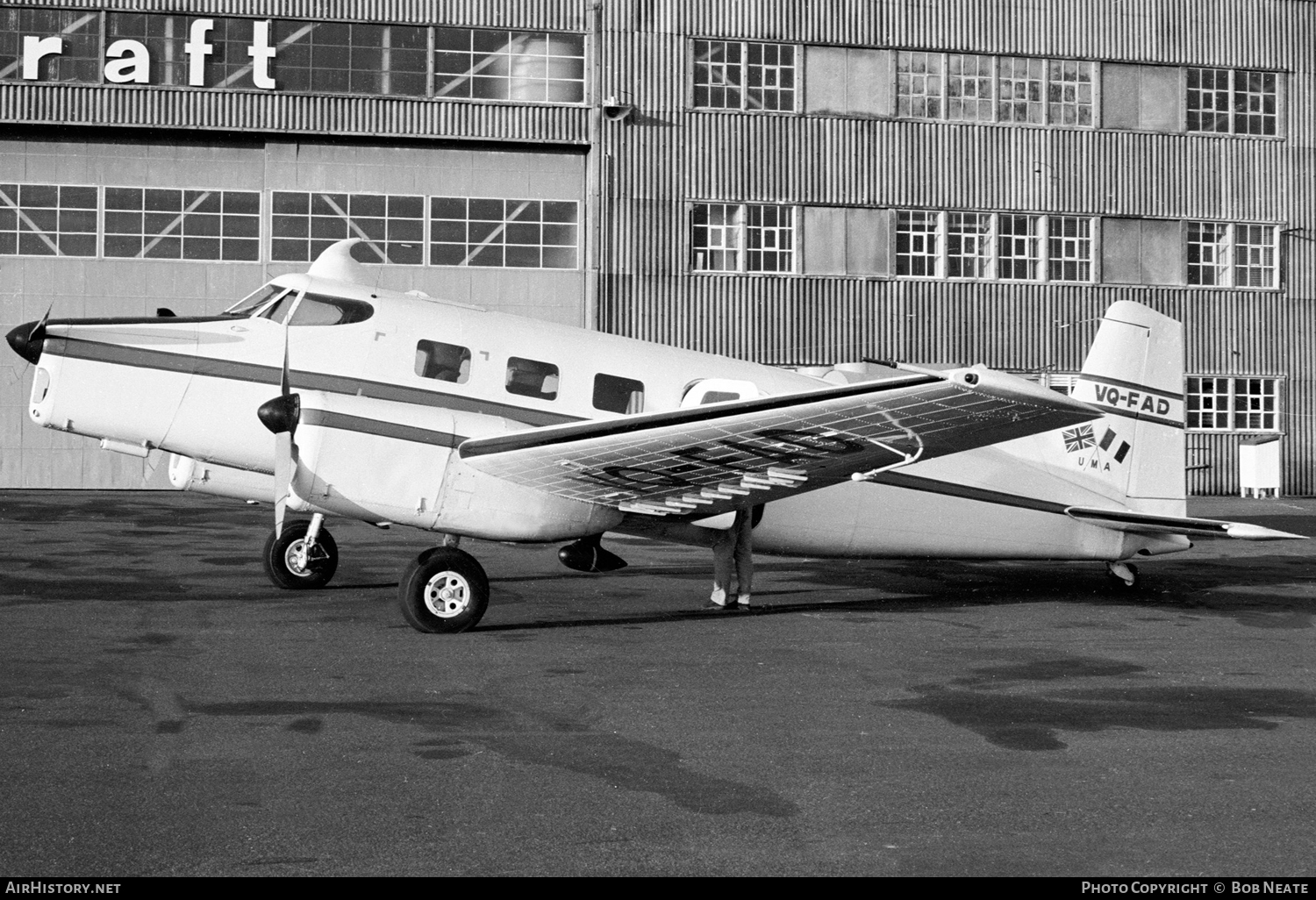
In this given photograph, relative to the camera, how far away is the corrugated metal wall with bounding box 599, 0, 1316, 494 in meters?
36.5

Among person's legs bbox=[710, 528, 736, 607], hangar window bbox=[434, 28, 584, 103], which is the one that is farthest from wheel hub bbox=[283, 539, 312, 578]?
hangar window bbox=[434, 28, 584, 103]

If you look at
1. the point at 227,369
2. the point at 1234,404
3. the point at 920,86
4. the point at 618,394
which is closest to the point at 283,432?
the point at 227,369

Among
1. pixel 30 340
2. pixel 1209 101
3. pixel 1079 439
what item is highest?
pixel 1209 101

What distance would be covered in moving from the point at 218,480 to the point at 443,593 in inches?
205

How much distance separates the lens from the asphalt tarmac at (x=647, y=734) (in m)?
6.07

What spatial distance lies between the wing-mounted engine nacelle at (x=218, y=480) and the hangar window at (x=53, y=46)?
22466mm

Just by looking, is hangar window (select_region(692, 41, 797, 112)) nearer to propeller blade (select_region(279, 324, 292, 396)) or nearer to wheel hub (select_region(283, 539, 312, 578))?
wheel hub (select_region(283, 539, 312, 578))

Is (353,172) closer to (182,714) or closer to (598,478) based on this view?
(598,478)

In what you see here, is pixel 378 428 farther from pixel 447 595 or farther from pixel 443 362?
pixel 447 595

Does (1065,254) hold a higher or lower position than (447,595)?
higher

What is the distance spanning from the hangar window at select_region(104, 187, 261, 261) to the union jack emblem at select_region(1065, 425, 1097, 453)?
81.2ft

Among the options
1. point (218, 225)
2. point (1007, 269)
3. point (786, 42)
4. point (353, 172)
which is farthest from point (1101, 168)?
point (218, 225)

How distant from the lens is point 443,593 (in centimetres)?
1238

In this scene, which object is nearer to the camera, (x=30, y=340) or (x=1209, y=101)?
(x=30, y=340)
